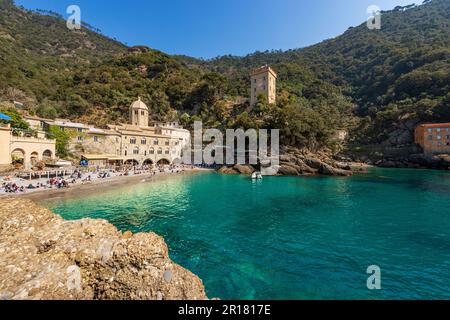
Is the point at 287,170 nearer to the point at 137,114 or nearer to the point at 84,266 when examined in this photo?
the point at 84,266

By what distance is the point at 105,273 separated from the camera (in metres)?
5.40

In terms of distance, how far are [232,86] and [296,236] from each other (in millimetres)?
80817

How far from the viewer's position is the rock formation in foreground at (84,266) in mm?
4727

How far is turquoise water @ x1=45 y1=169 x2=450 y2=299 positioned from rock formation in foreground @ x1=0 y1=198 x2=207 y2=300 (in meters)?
3.54

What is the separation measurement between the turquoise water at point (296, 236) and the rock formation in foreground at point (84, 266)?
3.54 meters

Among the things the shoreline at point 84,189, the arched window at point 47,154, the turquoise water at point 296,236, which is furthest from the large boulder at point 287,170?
the arched window at point 47,154

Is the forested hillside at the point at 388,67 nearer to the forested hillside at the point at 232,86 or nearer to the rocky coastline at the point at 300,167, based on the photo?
the forested hillside at the point at 232,86

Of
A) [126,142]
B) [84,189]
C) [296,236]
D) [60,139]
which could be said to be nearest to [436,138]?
[296,236]

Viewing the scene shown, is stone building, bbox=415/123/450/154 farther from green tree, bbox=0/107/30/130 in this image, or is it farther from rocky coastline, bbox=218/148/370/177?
green tree, bbox=0/107/30/130

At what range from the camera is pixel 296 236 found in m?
13.8

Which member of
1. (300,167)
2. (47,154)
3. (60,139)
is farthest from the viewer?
(300,167)

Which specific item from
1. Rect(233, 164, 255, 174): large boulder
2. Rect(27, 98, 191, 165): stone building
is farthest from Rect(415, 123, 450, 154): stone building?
Rect(27, 98, 191, 165): stone building
